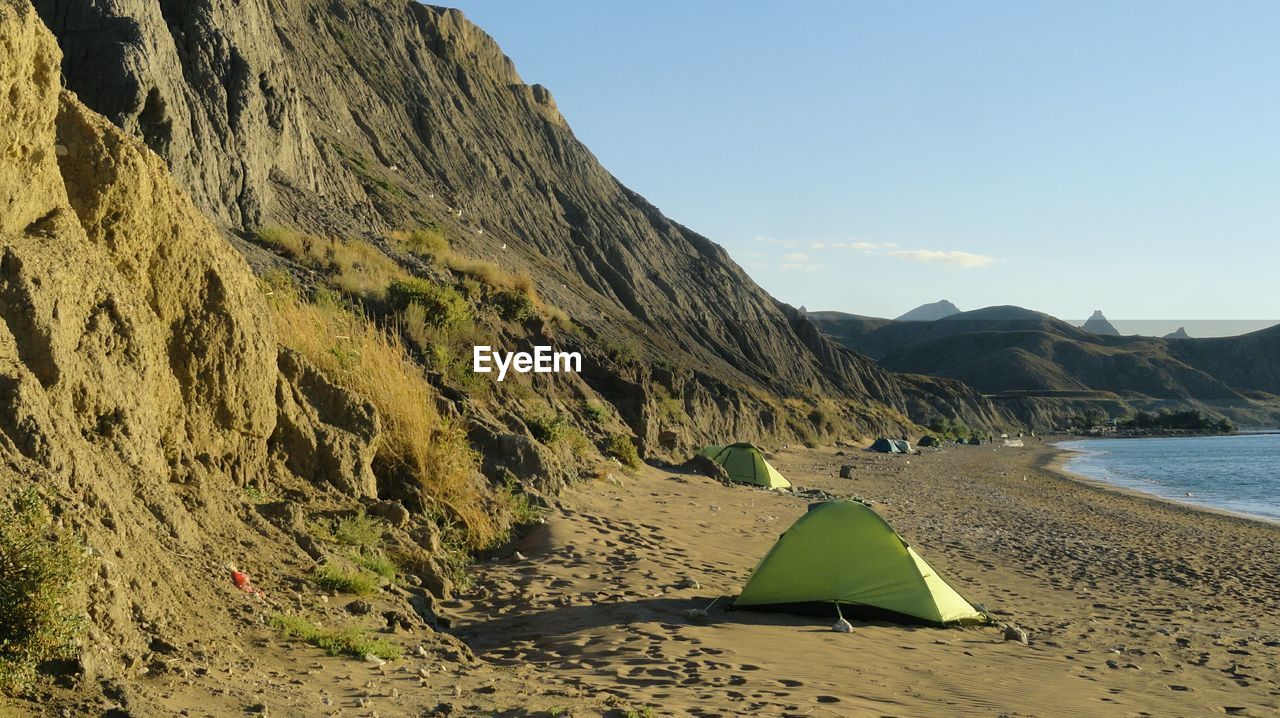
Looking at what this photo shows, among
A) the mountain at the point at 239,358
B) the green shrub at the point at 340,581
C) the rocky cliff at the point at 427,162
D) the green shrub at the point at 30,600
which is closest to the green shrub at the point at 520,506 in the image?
the mountain at the point at 239,358

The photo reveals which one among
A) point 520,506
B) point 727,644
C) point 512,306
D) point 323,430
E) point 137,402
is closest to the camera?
point 137,402

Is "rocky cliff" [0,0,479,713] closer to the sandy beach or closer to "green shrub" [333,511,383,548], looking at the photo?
"green shrub" [333,511,383,548]

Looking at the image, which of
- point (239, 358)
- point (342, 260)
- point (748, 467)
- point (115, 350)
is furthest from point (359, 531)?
point (748, 467)

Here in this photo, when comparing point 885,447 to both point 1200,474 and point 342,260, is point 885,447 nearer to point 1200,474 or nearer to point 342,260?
point 1200,474

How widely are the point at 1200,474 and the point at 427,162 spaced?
38.8 m

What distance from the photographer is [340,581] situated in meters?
7.12

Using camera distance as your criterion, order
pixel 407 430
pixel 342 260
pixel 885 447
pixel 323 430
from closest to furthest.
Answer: pixel 323 430 → pixel 407 430 → pixel 342 260 → pixel 885 447

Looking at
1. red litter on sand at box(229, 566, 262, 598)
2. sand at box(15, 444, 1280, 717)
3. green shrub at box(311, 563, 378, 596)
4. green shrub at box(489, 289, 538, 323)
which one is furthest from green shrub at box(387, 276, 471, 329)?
red litter on sand at box(229, 566, 262, 598)

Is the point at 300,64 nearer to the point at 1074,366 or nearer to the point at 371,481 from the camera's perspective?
the point at 371,481

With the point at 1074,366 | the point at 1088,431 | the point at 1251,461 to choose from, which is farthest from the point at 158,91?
the point at 1074,366

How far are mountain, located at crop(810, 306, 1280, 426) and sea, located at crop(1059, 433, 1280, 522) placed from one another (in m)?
56.6

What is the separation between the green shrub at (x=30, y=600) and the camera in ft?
13.4

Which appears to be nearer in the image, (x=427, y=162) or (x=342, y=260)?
(x=342, y=260)

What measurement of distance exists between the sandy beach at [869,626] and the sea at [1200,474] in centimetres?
1643
